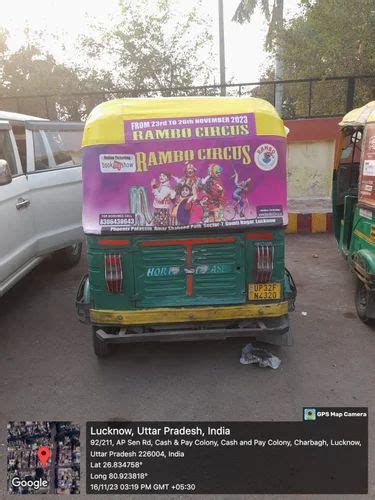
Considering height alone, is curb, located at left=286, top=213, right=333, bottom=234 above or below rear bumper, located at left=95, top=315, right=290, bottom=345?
below

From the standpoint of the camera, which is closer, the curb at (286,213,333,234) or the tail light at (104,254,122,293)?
the tail light at (104,254,122,293)

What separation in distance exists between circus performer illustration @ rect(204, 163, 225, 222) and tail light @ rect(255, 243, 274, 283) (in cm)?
40

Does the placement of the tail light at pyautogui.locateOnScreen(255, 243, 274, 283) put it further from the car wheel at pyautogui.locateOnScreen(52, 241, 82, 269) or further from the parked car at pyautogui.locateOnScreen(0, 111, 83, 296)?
the car wheel at pyautogui.locateOnScreen(52, 241, 82, 269)

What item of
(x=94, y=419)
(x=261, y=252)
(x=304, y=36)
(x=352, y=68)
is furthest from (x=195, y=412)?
(x=304, y=36)

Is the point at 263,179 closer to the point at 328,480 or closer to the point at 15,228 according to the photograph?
the point at 328,480

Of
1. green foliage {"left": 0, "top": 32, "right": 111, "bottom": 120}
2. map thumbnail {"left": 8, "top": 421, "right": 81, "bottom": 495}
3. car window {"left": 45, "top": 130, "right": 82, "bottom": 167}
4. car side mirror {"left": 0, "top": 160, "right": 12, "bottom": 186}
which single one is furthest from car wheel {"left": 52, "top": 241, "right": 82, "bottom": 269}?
green foliage {"left": 0, "top": 32, "right": 111, "bottom": 120}

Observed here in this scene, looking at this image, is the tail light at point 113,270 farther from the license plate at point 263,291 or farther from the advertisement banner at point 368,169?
the advertisement banner at point 368,169

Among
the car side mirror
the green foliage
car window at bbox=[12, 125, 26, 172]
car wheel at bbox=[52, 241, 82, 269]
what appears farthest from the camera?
the green foliage

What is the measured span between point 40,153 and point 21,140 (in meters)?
0.29

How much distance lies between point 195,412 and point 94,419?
2.47 feet

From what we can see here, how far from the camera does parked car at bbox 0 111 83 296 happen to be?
15.0 feet

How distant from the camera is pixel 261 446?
298 centimetres

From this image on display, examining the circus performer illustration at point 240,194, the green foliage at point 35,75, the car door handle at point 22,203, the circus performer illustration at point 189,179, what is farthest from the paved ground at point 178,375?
the green foliage at point 35,75

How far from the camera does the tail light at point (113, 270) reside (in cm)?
356
